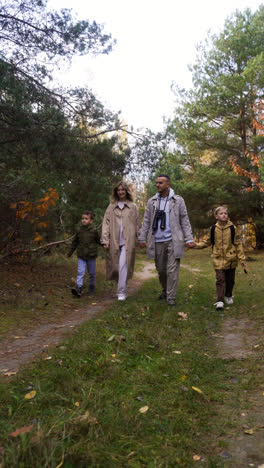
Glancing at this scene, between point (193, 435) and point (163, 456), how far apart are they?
357 millimetres

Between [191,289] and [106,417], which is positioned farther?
[191,289]

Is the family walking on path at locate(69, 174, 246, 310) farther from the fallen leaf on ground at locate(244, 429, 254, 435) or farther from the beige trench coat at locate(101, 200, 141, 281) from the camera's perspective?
the fallen leaf on ground at locate(244, 429, 254, 435)

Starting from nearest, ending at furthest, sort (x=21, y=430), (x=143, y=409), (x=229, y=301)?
(x=21, y=430), (x=143, y=409), (x=229, y=301)

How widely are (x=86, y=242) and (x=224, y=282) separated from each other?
10.7 feet

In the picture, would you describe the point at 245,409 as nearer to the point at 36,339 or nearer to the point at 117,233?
the point at 36,339

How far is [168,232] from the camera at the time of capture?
703cm

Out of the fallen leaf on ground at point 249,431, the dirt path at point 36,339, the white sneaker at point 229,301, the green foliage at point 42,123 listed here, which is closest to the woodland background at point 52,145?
the green foliage at point 42,123

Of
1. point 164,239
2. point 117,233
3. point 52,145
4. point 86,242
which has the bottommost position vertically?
point 86,242

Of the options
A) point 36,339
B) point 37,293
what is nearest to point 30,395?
point 36,339

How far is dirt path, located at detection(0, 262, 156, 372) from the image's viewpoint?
4.08 meters

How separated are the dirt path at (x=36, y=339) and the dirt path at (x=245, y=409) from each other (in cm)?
212

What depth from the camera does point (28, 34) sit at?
25.7 feet

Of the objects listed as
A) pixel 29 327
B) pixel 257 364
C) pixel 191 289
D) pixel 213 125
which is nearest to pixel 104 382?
pixel 257 364

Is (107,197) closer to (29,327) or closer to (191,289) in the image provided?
(191,289)
